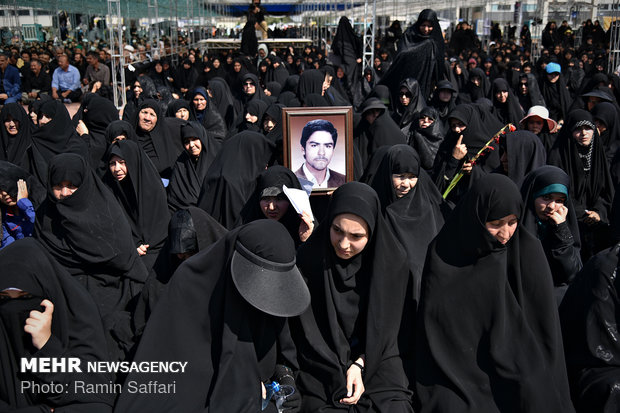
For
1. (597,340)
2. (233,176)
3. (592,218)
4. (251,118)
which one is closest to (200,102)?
(251,118)

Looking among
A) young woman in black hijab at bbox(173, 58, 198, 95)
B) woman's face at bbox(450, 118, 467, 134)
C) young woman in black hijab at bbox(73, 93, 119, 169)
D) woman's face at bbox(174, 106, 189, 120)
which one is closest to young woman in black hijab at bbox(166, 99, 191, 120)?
woman's face at bbox(174, 106, 189, 120)

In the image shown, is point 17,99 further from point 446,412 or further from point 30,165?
point 446,412

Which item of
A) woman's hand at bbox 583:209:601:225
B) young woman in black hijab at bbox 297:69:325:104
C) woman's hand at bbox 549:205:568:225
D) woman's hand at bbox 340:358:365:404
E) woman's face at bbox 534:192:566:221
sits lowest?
woman's hand at bbox 340:358:365:404

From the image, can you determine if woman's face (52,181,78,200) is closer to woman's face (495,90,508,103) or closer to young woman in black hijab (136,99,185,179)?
young woman in black hijab (136,99,185,179)

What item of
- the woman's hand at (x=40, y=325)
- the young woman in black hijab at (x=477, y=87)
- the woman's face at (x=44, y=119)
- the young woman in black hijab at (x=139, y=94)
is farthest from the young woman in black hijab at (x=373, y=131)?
the young woman in black hijab at (x=477, y=87)

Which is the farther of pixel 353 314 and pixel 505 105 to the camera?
pixel 505 105

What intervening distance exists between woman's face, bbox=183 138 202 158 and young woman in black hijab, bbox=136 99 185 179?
904mm

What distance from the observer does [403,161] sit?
4188mm

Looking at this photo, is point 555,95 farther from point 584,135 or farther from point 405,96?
point 584,135

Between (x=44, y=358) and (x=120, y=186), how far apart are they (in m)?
2.24

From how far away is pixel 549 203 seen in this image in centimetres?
377

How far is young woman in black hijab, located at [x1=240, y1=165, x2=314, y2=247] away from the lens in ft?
12.5

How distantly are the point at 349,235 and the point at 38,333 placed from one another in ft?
4.58

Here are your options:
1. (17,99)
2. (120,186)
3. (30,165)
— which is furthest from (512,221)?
(17,99)
